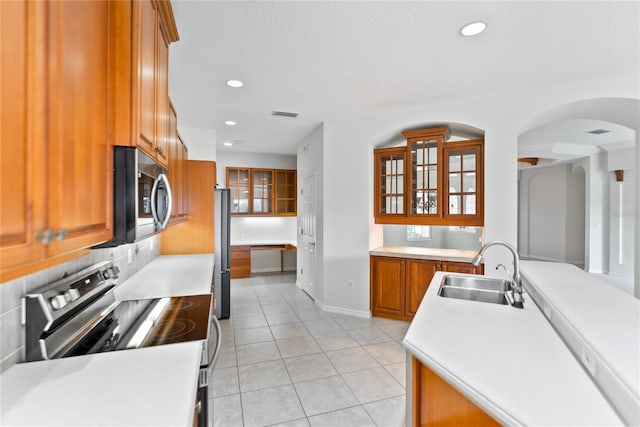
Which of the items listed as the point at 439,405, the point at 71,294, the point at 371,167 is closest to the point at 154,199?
the point at 71,294

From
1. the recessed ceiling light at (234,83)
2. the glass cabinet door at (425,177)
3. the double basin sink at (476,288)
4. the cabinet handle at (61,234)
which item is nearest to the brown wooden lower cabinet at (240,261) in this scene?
the glass cabinet door at (425,177)

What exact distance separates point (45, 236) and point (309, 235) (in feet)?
14.4

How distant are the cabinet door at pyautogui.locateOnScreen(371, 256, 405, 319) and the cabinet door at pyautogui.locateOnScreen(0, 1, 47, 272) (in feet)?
12.0

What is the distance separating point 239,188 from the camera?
21.2 feet

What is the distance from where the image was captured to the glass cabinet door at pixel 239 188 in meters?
6.39

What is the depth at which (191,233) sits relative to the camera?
150 inches

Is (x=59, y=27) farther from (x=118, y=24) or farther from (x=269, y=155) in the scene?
(x=269, y=155)

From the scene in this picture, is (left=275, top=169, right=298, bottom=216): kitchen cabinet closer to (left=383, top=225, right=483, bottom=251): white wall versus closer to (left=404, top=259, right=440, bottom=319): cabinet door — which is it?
(left=383, top=225, right=483, bottom=251): white wall

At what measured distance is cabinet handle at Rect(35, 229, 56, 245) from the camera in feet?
2.15

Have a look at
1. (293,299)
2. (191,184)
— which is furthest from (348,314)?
(191,184)

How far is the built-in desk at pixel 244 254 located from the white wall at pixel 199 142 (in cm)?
219

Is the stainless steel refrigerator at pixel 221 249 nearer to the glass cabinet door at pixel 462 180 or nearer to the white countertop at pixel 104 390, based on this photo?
the white countertop at pixel 104 390

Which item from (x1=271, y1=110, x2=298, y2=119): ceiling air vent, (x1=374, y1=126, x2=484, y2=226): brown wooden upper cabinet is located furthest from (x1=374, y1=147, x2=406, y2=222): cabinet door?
(x1=271, y1=110, x2=298, y2=119): ceiling air vent

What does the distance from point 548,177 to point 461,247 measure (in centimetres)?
286
